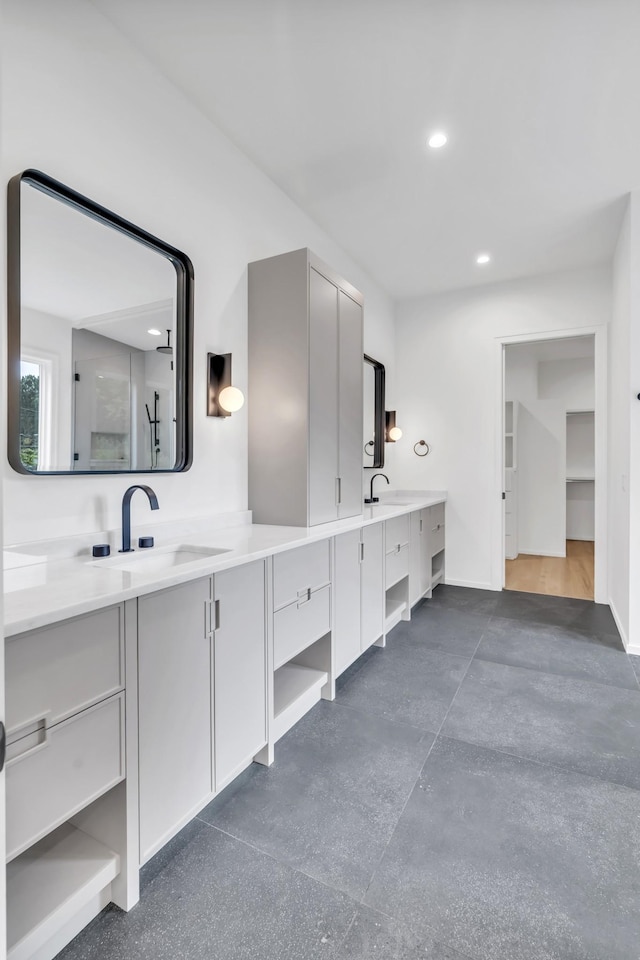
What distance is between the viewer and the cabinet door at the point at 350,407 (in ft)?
9.27

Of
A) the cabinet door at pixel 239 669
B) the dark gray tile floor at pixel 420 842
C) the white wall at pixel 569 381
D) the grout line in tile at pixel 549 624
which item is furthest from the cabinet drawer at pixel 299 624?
the white wall at pixel 569 381

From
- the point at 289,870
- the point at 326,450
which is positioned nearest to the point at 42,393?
the point at 326,450

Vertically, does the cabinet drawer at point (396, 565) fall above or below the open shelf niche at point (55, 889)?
above

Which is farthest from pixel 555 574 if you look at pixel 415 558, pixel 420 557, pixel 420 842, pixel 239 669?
pixel 239 669

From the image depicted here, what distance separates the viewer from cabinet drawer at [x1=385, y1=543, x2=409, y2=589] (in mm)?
3086

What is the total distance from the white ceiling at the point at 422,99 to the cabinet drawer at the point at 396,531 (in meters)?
2.04

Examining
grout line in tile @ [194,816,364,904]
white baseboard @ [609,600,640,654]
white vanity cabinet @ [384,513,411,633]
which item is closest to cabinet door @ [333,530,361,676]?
white vanity cabinet @ [384,513,411,633]

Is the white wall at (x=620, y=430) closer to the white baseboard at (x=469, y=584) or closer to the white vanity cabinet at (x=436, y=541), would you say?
the white baseboard at (x=469, y=584)

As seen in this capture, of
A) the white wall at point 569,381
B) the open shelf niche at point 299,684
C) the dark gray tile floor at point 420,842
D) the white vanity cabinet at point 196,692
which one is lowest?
the dark gray tile floor at point 420,842

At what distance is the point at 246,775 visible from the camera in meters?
1.83

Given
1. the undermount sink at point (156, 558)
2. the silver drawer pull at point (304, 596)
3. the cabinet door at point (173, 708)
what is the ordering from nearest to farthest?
1. the cabinet door at point (173, 708)
2. the undermount sink at point (156, 558)
3. the silver drawer pull at point (304, 596)

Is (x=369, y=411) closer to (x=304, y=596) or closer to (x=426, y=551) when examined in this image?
(x=426, y=551)

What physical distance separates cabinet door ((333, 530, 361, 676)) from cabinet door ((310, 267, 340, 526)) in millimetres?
197

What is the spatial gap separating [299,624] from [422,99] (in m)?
2.43
